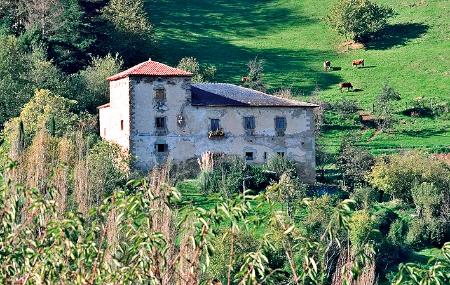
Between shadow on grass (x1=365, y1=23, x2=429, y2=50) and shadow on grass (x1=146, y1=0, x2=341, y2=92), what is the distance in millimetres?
4595

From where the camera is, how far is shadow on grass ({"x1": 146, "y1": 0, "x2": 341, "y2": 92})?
92562mm

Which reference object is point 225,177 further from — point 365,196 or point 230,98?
point 230,98

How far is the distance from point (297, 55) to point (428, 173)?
4255 centimetres

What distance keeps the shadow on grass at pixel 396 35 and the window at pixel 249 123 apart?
41678 millimetres

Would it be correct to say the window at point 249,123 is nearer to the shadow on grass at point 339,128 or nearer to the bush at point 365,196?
the bush at point 365,196

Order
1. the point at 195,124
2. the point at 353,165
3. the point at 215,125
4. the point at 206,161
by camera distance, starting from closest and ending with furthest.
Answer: the point at 206,161
the point at 195,124
the point at 215,125
the point at 353,165

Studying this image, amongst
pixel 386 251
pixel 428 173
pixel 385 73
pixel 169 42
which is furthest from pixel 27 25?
pixel 386 251

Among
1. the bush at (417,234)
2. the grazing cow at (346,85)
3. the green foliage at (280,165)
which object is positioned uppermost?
the grazing cow at (346,85)

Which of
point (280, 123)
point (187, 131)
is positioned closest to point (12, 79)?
point (187, 131)

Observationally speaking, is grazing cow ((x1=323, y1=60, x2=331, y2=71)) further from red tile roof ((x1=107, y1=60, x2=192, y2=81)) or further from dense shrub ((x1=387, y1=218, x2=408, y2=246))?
dense shrub ((x1=387, y1=218, x2=408, y2=246))

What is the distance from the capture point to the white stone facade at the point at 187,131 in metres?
59.5

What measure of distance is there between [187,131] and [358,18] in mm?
43293

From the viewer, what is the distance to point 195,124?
59969mm

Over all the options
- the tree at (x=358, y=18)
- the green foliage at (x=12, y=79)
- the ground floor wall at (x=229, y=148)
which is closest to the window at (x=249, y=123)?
the ground floor wall at (x=229, y=148)
